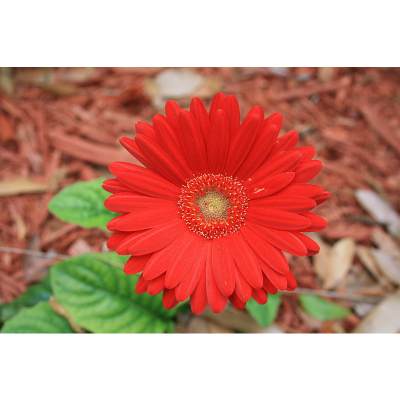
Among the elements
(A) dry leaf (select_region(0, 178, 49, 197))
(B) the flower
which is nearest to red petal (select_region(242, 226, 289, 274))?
(B) the flower

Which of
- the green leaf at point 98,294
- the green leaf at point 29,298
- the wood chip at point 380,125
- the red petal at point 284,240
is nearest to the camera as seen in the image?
the red petal at point 284,240

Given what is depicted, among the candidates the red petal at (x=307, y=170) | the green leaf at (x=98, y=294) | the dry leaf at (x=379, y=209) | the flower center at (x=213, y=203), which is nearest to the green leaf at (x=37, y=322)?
the green leaf at (x=98, y=294)

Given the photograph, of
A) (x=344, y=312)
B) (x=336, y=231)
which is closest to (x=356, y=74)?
(x=336, y=231)

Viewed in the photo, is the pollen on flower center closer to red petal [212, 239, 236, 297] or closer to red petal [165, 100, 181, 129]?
red petal [212, 239, 236, 297]

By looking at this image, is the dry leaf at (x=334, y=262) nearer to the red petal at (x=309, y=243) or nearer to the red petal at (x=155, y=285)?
the red petal at (x=309, y=243)

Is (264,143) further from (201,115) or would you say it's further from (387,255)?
(387,255)
